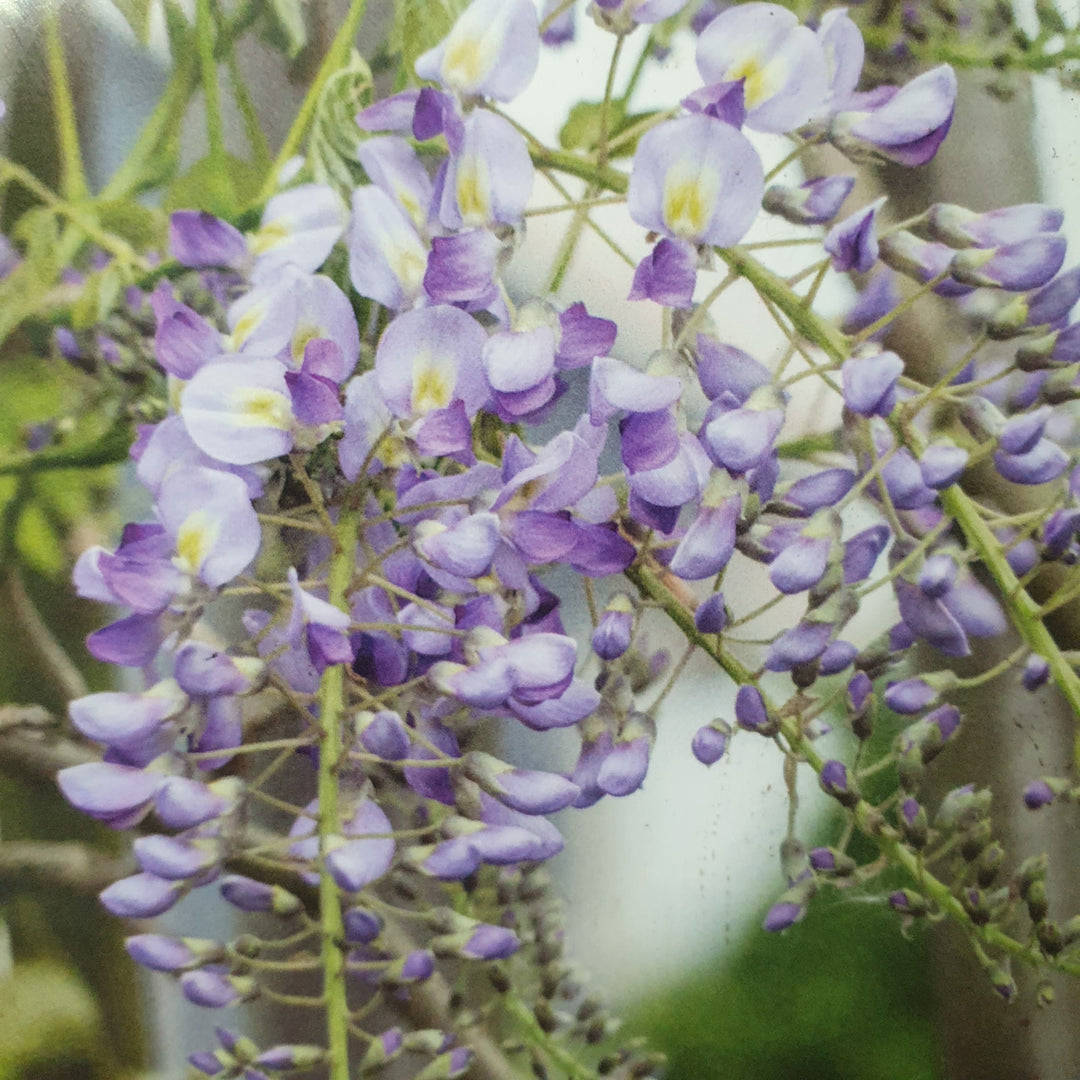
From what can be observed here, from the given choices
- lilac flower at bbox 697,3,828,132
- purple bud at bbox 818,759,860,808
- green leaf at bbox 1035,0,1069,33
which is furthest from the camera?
green leaf at bbox 1035,0,1069,33

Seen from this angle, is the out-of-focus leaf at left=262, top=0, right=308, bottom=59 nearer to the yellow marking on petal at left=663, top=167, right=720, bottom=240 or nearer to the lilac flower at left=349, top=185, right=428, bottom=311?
the lilac flower at left=349, top=185, right=428, bottom=311

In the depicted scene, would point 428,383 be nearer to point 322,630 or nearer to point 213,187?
point 322,630

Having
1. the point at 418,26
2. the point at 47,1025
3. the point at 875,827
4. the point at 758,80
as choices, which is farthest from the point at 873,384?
the point at 47,1025

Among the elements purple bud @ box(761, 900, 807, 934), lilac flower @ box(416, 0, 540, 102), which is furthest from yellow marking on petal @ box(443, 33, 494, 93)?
purple bud @ box(761, 900, 807, 934)

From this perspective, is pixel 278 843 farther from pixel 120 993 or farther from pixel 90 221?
pixel 90 221

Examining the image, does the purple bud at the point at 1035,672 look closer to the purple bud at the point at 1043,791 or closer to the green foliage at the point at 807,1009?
the purple bud at the point at 1043,791

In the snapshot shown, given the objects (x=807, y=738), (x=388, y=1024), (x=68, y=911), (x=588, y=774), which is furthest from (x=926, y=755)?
(x=68, y=911)
